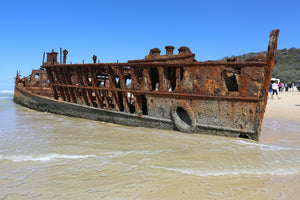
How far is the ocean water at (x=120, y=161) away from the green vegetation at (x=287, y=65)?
40868 mm

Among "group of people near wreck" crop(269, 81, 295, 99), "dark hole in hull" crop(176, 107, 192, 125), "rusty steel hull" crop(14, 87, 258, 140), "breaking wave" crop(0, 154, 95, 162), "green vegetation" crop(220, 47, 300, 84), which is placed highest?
"green vegetation" crop(220, 47, 300, 84)

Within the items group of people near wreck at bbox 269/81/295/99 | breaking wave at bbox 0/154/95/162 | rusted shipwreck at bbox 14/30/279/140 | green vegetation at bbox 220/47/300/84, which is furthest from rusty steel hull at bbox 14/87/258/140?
green vegetation at bbox 220/47/300/84

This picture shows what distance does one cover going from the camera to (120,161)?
3.59 meters

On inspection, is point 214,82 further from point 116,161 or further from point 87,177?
point 87,177

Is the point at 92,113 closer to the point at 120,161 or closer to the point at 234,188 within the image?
the point at 120,161

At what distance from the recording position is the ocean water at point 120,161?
107 inches

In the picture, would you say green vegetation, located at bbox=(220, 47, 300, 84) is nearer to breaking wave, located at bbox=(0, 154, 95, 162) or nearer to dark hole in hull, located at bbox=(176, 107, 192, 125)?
dark hole in hull, located at bbox=(176, 107, 192, 125)

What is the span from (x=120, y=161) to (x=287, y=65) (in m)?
57.9

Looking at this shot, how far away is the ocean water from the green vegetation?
4087 centimetres

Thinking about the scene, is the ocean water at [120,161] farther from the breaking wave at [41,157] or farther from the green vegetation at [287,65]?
the green vegetation at [287,65]

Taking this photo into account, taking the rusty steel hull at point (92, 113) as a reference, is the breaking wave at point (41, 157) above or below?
below

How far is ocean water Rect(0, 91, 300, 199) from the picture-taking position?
8.88 feet

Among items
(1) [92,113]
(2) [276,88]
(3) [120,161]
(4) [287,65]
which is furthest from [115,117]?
(4) [287,65]

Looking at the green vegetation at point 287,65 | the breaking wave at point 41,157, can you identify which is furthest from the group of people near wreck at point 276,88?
the breaking wave at point 41,157
